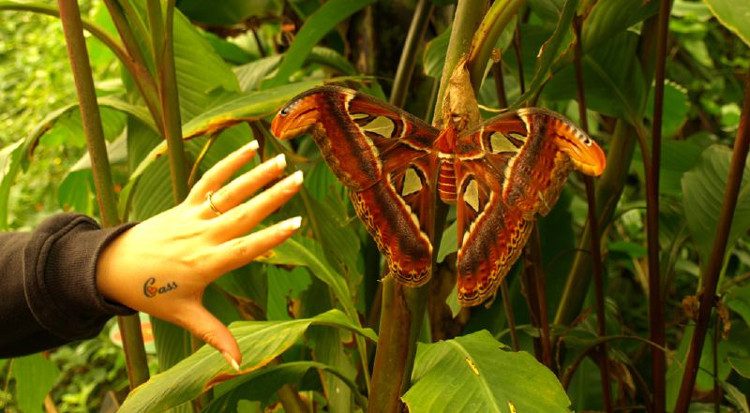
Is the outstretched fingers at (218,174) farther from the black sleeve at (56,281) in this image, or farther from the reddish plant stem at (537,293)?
the reddish plant stem at (537,293)

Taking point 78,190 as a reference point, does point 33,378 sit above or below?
below

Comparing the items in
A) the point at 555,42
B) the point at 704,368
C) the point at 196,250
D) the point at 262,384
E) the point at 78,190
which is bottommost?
the point at 704,368

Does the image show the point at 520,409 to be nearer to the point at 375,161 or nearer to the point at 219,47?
the point at 375,161

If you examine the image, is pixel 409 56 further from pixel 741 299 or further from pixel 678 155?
pixel 741 299

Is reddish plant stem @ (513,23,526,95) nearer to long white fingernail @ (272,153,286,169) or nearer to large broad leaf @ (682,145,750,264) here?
large broad leaf @ (682,145,750,264)

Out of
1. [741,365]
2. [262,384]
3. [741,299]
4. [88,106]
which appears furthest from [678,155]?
[88,106]

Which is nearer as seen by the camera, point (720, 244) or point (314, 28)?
point (720, 244)
